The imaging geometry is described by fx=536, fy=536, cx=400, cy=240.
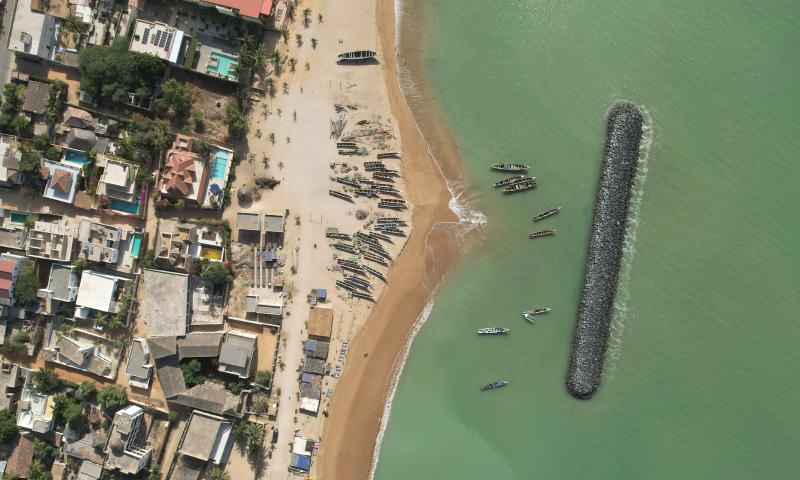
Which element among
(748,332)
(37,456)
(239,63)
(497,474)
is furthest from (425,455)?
(239,63)

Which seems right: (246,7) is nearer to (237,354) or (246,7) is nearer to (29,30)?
(29,30)

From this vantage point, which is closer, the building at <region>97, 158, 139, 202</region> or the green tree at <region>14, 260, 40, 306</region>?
the building at <region>97, 158, 139, 202</region>

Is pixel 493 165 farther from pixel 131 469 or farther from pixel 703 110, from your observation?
pixel 131 469

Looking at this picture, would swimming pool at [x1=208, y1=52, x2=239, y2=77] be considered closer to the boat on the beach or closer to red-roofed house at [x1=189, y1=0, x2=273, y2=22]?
red-roofed house at [x1=189, y1=0, x2=273, y2=22]

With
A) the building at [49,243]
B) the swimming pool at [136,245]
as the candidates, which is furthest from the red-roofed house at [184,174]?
the building at [49,243]

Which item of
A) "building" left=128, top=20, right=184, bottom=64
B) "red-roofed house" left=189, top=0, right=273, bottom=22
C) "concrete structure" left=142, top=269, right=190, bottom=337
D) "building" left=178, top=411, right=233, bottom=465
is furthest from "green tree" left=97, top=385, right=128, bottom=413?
"red-roofed house" left=189, top=0, right=273, bottom=22

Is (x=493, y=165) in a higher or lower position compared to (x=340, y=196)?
higher

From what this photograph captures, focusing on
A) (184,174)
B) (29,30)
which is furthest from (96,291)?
(29,30)
